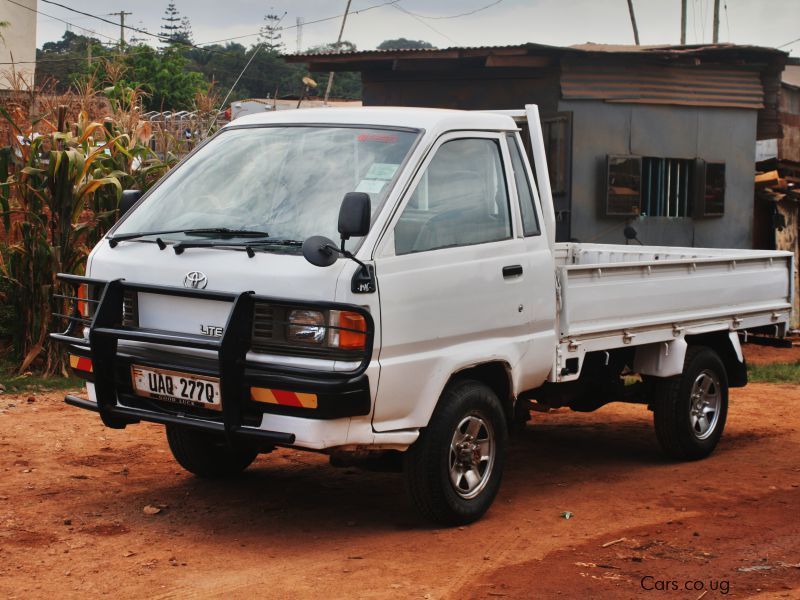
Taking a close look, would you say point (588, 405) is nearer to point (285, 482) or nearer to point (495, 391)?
point (495, 391)

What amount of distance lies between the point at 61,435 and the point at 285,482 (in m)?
1.98

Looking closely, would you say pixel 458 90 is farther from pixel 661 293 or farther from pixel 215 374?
pixel 215 374

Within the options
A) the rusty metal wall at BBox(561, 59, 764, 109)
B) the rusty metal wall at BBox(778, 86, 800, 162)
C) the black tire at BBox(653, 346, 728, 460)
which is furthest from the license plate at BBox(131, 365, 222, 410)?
the rusty metal wall at BBox(778, 86, 800, 162)

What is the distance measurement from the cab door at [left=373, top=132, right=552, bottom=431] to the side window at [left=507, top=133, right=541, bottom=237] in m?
0.08

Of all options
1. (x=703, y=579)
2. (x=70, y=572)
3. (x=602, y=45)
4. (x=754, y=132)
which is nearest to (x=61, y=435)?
(x=70, y=572)

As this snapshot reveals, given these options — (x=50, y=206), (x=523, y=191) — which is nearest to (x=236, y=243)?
(x=523, y=191)

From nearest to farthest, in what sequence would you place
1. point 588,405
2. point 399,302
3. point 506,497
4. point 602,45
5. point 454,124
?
point 399,302
point 454,124
point 506,497
point 588,405
point 602,45

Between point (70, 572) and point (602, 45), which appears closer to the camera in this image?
point (70, 572)

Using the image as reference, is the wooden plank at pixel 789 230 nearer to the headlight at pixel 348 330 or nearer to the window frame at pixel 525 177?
the window frame at pixel 525 177

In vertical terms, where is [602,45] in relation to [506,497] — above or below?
above

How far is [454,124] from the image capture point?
5918mm

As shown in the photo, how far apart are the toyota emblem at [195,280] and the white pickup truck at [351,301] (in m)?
0.01

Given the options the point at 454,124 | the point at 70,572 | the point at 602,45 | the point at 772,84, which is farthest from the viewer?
the point at 772,84

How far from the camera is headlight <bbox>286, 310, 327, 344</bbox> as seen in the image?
506 cm
